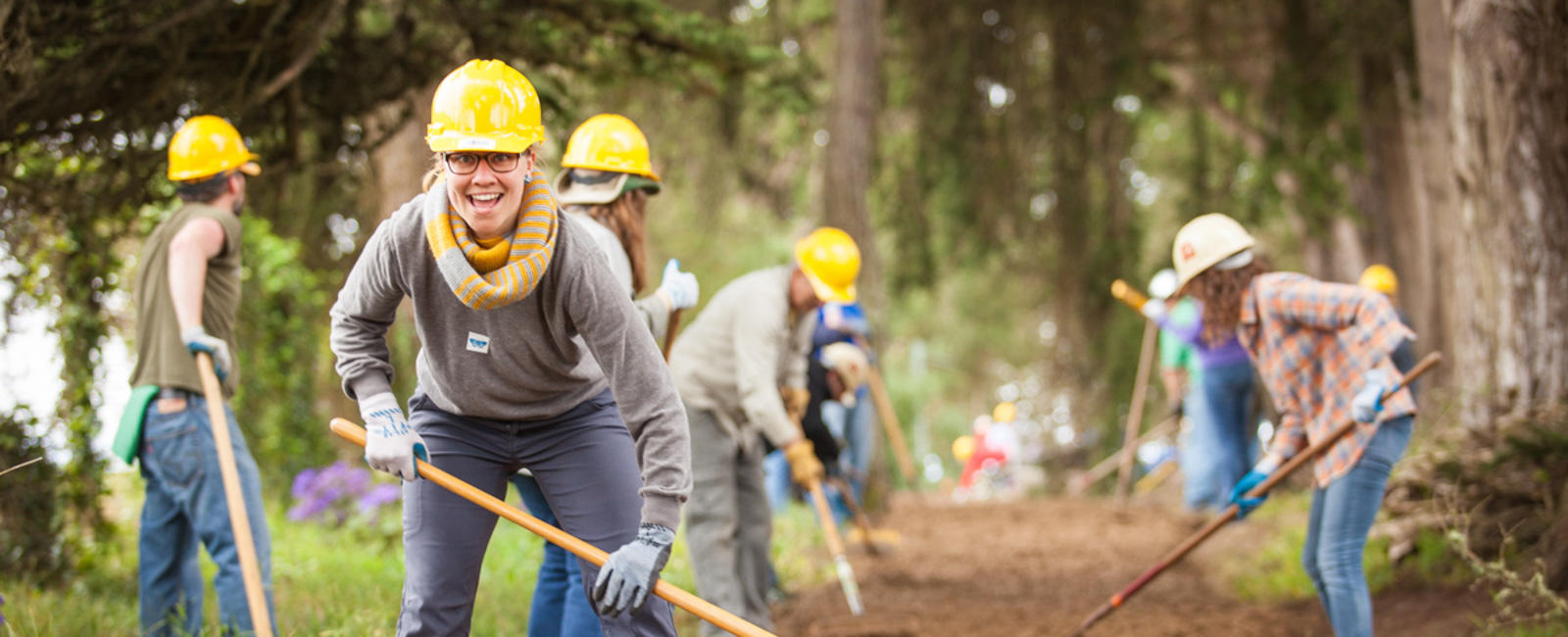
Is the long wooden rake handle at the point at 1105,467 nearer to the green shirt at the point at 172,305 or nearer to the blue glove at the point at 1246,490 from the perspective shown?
the blue glove at the point at 1246,490

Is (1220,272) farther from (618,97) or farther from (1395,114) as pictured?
(1395,114)

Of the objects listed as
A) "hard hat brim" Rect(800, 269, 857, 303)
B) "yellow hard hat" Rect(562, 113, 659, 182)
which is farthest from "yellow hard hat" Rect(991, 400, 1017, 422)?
"yellow hard hat" Rect(562, 113, 659, 182)

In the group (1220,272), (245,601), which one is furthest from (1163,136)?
(245,601)

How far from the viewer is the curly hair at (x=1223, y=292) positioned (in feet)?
14.6

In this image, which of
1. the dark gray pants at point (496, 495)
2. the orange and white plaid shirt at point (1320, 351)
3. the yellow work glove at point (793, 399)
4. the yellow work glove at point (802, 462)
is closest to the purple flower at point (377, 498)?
the yellow work glove at point (793, 399)

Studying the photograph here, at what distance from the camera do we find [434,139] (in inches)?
110

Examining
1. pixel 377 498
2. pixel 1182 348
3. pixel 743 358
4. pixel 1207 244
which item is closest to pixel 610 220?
pixel 743 358

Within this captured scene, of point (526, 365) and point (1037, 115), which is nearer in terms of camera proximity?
point (526, 365)

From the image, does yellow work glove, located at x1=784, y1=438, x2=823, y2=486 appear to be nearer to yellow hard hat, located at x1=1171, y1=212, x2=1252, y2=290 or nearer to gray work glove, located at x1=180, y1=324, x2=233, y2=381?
yellow hard hat, located at x1=1171, y1=212, x2=1252, y2=290

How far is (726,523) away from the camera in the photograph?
4.88 m

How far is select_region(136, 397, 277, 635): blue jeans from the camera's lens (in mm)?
4047

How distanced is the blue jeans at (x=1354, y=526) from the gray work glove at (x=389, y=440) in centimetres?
289

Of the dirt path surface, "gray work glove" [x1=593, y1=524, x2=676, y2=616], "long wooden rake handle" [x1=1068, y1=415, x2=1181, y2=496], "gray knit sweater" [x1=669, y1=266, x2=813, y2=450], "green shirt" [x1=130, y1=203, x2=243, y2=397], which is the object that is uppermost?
"green shirt" [x1=130, y1=203, x2=243, y2=397]

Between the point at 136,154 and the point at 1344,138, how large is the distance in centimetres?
994
